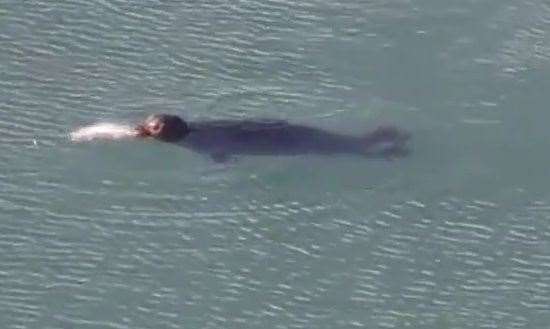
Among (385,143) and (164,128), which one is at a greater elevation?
(164,128)

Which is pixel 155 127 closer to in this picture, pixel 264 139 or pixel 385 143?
pixel 264 139

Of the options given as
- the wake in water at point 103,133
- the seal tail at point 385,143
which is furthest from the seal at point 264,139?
the wake in water at point 103,133

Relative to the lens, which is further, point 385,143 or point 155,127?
point 385,143

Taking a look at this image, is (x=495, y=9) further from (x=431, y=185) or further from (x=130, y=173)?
(x=130, y=173)

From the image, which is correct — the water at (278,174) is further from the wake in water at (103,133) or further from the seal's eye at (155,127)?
the seal's eye at (155,127)

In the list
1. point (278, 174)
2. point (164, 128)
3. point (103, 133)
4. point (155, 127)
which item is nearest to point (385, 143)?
point (278, 174)

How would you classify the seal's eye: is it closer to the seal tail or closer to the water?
the water
